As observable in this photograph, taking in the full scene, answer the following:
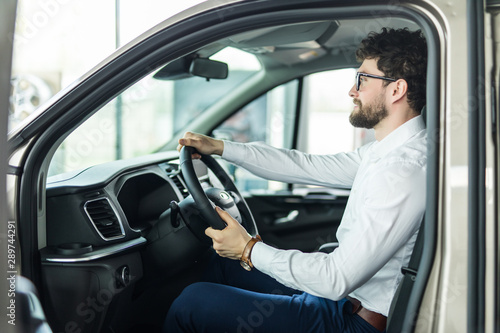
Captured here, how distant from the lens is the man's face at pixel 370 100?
149 centimetres

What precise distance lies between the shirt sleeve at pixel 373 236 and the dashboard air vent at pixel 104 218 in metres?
0.69

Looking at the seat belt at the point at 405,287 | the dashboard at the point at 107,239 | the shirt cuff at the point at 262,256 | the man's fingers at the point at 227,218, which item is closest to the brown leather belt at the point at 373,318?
the seat belt at the point at 405,287

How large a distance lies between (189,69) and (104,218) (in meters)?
0.73

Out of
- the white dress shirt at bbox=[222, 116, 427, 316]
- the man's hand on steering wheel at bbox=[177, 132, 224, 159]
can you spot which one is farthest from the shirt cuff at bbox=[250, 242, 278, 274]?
the man's hand on steering wheel at bbox=[177, 132, 224, 159]

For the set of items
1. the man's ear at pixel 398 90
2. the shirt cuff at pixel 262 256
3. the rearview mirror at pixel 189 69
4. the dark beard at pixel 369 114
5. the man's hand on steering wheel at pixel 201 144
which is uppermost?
the rearview mirror at pixel 189 69

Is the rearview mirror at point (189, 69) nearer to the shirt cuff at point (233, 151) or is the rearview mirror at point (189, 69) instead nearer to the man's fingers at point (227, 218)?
the shirt cuff at point (233, 151)

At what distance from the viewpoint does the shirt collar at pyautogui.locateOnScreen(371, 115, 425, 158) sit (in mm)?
1429

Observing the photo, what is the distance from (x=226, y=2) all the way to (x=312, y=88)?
2.51 m

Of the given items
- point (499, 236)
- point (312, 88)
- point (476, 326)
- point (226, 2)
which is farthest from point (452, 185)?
point (312, 88)

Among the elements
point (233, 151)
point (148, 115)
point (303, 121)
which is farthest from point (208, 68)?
point (148, 115)

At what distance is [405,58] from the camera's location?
1.46 metres

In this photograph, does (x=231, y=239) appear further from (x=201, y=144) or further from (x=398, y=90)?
(x=398, y=90)

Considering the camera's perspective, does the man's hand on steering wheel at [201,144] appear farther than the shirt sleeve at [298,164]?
No

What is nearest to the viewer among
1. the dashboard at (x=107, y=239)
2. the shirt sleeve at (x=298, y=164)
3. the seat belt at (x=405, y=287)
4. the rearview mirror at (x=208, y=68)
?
the seat belt at (x=405, y=287)
